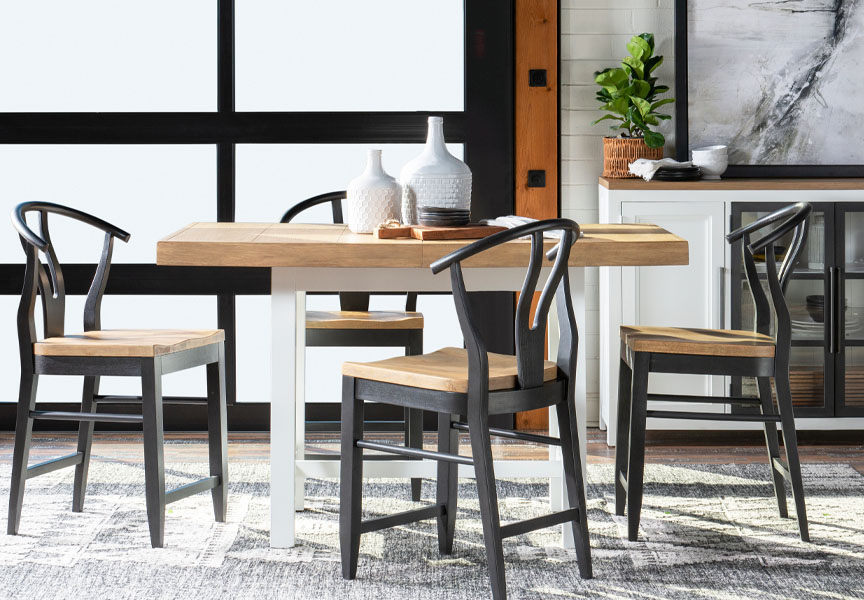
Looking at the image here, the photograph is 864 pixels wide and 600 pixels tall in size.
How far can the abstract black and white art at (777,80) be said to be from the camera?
439 cm

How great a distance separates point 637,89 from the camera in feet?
14.0

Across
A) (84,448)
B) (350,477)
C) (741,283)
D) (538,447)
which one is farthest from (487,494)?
(741,283)

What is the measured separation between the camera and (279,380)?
2.92 m

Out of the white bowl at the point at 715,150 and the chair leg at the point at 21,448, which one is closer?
the chair leg at the point at 21,448

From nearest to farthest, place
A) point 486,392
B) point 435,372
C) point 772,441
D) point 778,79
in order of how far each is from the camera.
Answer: point 486,392 < point 435,372 < point 772,441 < point 778,79

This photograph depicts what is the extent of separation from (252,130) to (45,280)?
1.43m

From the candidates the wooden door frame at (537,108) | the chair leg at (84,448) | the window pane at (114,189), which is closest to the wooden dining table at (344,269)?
the chair leg at (84,448)

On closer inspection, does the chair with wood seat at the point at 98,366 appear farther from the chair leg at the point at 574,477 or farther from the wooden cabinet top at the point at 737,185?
the wooden cabinet top at the point at 737,185

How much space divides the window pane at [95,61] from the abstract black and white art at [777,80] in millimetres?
2035

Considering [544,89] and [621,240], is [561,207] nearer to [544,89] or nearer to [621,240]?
[544,89]

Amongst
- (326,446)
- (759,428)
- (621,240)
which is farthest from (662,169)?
(326,446)

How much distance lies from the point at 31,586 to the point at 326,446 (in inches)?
66.7

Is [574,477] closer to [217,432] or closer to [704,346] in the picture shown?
[704,346]

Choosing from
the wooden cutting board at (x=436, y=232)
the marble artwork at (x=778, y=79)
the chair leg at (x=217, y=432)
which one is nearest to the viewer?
the wooden cutting board at (x=436, y=232)
